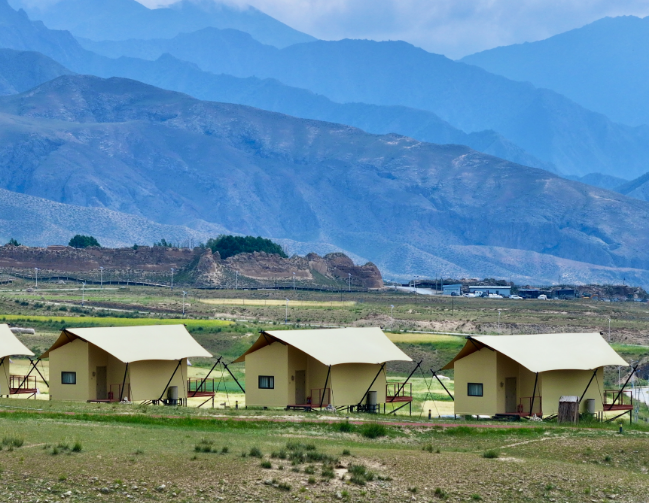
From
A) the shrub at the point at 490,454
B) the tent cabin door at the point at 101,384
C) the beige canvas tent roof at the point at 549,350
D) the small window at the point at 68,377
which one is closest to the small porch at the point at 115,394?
the tent cabin door at the point at 101,384

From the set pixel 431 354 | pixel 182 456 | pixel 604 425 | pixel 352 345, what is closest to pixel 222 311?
pixel 431 354

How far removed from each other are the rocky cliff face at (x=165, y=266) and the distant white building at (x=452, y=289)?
34.6 ft

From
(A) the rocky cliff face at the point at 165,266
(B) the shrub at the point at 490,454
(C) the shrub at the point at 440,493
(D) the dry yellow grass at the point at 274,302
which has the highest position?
(A) the rocky cliff face at the point at 165,266

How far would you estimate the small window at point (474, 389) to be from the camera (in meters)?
44.4

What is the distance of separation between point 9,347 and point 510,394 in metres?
20.4

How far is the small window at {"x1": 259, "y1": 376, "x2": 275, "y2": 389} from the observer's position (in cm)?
4575

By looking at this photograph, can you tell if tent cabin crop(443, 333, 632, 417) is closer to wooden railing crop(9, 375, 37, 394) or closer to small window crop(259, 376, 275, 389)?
small window crop(259, 376, 275, 389)

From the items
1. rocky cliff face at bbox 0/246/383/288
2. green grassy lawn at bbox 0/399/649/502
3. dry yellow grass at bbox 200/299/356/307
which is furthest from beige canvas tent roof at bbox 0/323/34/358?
rocky cliff face at bbox 0/246/383/288

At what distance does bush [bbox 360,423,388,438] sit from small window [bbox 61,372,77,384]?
1483 centimetres

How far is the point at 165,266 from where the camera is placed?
17462cm

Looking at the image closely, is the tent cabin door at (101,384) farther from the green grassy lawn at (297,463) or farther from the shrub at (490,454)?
the shrub at (490,454)

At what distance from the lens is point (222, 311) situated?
109 m

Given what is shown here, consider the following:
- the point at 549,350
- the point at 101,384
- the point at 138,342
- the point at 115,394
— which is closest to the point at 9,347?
the point at 101,384

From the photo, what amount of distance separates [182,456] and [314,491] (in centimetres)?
381
